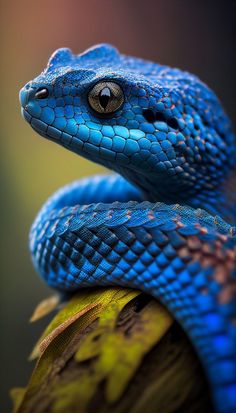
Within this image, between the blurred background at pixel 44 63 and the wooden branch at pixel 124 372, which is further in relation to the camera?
the blurred background at pixel 44 63

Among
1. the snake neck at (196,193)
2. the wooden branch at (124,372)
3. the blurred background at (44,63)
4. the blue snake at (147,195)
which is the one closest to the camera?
the wooden branch at (124,372)

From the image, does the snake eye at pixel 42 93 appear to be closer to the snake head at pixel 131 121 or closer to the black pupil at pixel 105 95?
the snake head at pixel 131 121

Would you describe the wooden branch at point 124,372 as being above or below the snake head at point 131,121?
below

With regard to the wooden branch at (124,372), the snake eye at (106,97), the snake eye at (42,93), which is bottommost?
the wooden branch at (124,372)

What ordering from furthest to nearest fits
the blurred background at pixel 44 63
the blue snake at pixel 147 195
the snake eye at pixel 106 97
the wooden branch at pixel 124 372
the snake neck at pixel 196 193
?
the blurred background at pixel 44 63 < the snake neck at pixel 196 193 < the snake eye at pixel 106 97 < the blue snake at pixel 147 195 < the wooden branch at pixel 124 372

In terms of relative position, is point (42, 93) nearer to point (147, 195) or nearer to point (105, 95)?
point (105, 95)

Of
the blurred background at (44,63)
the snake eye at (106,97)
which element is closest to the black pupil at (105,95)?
the snake eye at (106,97)

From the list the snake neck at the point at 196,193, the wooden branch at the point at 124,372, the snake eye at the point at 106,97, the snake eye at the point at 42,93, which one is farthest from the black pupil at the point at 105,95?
the wooden branch at the point at 124,372
